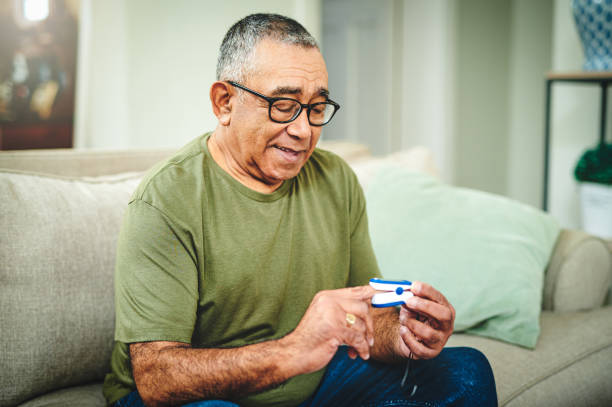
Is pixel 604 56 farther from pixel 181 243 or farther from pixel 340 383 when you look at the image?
pixel 181 243

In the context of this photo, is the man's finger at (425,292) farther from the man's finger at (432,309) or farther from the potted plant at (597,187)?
the potted plant at (597,187)

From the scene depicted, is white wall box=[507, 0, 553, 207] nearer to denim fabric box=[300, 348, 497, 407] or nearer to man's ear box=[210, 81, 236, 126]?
denim fabric box=[300, 348, 497, 407]

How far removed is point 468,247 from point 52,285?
1.03m

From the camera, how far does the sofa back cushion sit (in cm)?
93

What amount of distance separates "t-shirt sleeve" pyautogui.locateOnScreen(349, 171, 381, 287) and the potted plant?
5.29 feet

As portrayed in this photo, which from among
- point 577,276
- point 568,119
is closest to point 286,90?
point 577,276

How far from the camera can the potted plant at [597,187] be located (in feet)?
7.24

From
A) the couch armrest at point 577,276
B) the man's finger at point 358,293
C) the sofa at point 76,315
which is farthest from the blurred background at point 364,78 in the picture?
the man's finger at point 358,293

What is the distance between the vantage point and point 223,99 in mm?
931

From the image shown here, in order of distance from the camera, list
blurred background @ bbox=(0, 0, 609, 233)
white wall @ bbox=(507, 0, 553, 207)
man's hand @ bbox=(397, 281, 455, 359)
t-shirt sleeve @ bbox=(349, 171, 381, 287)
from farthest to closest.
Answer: white wall @ bbox=(507, 0, 553, 207) < blurred background @ bbox=(0, 0, 609, 233) < t-shirt sleeve @ bbox=(349, 171, 381, 287) < man's hand @ bbox=(397, 281, 455, 359)

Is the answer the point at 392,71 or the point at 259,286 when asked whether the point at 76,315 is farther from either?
the point at 392,71

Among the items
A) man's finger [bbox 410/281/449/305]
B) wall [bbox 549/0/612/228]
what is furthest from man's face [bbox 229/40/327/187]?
wall [bbox 549/0/612/228]

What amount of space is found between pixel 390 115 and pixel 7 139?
2909 mm

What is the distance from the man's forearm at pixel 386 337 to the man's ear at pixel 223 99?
50cm
